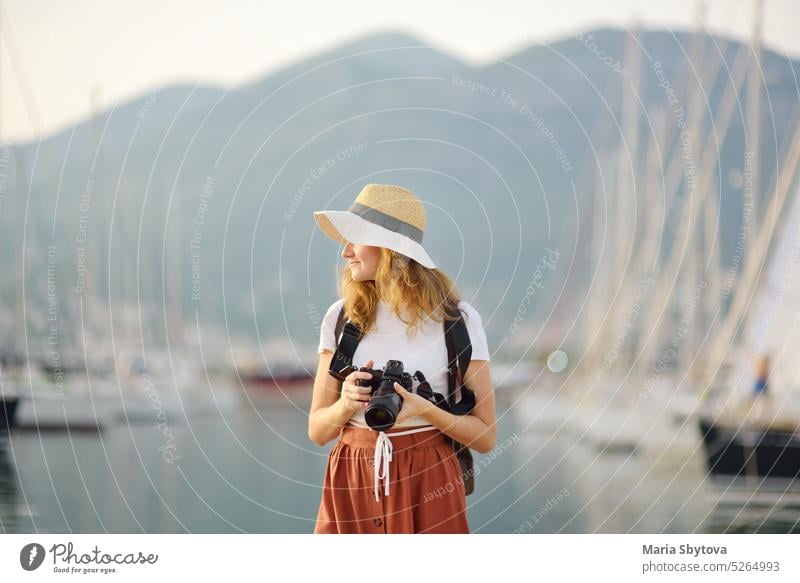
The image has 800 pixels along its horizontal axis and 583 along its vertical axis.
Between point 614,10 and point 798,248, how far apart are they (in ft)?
6.79

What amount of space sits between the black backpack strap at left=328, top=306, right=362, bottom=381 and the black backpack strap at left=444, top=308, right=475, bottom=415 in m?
0.25

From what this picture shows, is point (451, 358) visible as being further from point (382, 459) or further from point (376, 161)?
point (376, 161)

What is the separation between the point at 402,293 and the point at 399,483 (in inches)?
20.3

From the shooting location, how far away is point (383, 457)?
3.01 m

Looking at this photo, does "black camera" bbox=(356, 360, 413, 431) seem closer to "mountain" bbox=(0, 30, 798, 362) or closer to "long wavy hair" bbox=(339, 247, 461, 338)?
"long wavy hair" bbox=(339, 247, 461, 338)

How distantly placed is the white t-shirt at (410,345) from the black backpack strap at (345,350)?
0.03 m

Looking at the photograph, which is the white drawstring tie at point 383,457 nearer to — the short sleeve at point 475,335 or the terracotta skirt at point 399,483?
the terracotta skirt at point 399,483

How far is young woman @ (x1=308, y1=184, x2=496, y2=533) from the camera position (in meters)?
2.98

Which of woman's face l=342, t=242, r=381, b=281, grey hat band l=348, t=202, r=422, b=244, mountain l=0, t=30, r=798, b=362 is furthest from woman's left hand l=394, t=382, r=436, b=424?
mountain l=0, t=30, r=798, b=362

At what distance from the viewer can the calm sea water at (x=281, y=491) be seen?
28.1 feet
